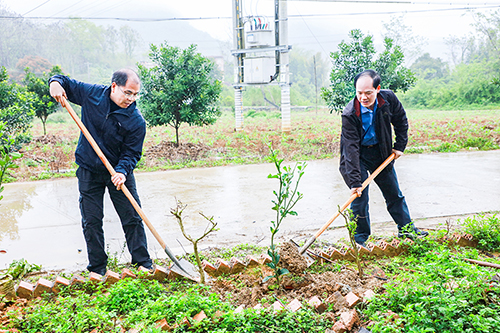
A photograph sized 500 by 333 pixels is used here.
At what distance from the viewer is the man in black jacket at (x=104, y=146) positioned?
321 centimetres

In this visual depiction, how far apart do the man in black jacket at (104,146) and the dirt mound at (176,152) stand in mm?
5829

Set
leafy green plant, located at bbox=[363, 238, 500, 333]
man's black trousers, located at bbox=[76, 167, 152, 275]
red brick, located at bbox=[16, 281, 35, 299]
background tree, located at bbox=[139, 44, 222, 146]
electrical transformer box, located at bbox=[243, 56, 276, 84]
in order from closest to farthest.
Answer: leafy green plant, located at bbox=[363, 238, 500, 333] < red brick, located at bbox=[16, 281, 35, 299] < man's black trousers, located at bbox=[76, 167, 152, 275] < background tree, located at bbox=[139, 44, 222, 146] < electrical transformer box, located at bbox=[243, 56, 276, 84]

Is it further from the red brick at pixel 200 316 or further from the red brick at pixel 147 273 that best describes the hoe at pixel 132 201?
the red brick at pixel 200 316

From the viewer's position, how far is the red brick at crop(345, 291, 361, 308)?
96.5 inches

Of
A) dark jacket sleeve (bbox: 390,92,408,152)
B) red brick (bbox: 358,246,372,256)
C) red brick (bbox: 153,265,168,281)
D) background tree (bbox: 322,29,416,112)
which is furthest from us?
background tree (bbox: 322,29,416,112)

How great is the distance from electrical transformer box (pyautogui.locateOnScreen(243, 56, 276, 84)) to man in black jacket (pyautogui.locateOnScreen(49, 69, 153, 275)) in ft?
37.1

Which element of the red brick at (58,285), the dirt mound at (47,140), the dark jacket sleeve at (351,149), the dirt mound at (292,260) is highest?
the dark jacket sleeve at (351,149)

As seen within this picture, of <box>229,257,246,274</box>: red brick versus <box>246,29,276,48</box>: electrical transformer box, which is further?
<box>246,29,276,48</box>: electrical transformer box

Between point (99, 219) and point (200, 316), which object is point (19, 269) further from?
point (200, 316)

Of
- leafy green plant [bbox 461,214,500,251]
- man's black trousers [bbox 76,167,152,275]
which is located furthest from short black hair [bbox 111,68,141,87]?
leafy green plant [bbox 461,214,500,251]

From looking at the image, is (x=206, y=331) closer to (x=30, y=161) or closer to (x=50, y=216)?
(x=50, y=216)

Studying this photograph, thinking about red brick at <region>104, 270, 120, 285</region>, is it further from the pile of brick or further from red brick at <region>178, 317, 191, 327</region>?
red brick at <region>178, 317, 191, 327</region>

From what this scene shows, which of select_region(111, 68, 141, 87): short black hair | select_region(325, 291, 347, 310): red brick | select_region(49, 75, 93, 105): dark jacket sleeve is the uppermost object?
select_region(111, 68, 141, 87): short black hair

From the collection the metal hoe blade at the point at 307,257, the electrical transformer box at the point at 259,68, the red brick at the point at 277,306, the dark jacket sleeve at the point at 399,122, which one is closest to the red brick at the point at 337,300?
the red brick at the point at 277,306
